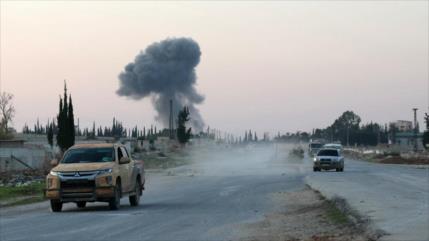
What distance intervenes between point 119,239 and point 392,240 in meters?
4.96

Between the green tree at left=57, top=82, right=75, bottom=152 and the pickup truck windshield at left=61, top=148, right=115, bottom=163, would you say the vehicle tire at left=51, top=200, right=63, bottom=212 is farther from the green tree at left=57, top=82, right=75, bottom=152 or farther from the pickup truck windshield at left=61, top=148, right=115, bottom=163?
the green tree at left=57, top=82, right=75, bottom=152

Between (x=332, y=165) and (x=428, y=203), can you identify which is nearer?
(x=428, y=203)

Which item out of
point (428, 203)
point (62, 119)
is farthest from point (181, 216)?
point (62, 119)

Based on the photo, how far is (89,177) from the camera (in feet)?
70.5

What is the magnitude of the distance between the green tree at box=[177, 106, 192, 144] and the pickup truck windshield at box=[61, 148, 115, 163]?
4369 inches

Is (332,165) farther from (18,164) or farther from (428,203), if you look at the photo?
(428,203)

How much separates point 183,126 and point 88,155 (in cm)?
11328

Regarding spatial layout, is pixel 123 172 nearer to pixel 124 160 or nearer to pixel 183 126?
pixel 124 160

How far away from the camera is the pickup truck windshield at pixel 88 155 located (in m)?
22.6

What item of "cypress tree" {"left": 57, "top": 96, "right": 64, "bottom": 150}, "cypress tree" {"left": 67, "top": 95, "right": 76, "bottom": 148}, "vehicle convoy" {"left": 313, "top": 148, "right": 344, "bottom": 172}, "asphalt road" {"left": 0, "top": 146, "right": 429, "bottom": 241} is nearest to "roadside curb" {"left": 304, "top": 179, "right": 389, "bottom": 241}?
"asphalt road" {"left": 0, "top": 146, "right": 429, "bottom": 241}

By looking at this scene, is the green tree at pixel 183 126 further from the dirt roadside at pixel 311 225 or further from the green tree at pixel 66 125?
the dirt roadside at pixel 311 225

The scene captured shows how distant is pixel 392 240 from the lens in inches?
513

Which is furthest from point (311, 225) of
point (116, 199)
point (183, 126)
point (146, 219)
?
point (183, 126)

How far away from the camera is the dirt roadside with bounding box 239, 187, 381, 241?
48.5 feet
